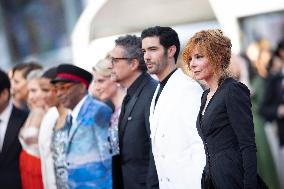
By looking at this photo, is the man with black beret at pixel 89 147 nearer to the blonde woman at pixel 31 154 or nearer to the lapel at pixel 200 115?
the blonde woman at pixel 31 154

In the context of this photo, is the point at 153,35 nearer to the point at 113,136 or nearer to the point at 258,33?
the point at 113,136

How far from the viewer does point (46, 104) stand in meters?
8.46

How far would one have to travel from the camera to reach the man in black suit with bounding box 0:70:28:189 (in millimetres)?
8055

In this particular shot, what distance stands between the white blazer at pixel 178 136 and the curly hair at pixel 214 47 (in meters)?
0.57

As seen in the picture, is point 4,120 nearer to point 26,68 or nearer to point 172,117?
point 26,68

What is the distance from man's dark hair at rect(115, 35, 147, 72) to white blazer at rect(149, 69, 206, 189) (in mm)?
774

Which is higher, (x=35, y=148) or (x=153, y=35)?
(x=153, y=35)

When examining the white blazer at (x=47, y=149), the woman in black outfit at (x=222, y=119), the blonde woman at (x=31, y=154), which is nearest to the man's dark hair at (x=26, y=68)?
the blonde woman at (x=31, y=154)

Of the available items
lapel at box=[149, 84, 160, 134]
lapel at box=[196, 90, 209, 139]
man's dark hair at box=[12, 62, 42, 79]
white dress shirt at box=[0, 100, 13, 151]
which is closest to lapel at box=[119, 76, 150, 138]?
lapel at box=[149, 84, 160, 134]

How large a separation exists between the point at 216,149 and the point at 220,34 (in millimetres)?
731

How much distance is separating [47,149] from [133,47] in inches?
52.1

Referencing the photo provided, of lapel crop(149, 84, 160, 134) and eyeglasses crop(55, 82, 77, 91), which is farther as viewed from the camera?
eyeglasses crop(55, 82, 77, 91)

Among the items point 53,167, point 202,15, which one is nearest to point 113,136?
point 53,167

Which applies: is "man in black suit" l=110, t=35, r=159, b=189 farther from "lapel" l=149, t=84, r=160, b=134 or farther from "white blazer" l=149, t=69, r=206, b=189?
"white blazer" l=149, t=69, r=206, b=189
